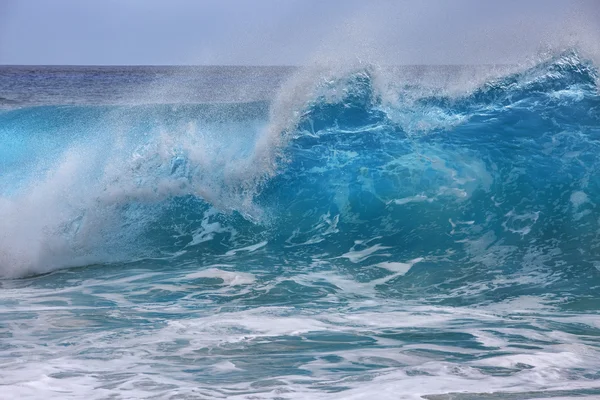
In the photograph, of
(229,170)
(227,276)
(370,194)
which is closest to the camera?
(227,276)

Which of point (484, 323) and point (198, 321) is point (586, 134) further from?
point (198, 321)

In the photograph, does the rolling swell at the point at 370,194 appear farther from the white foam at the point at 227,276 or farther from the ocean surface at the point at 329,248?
the white foam at the point at 227,276

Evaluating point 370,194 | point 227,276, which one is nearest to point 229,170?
point 370,194

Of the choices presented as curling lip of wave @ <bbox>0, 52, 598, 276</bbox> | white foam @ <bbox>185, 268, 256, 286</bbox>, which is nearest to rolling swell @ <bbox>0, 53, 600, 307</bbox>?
curling lip of wave @ <bbox>0, 52, 598, 276</bbox>

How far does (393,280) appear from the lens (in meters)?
6.64

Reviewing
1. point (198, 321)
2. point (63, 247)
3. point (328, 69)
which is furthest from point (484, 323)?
point (328, 69)

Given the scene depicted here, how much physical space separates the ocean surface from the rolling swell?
30mm

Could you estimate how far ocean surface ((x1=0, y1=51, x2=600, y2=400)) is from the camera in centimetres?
404

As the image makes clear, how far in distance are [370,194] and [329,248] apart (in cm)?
146

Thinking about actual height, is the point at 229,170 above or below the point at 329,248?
above

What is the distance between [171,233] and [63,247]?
49.4 inches

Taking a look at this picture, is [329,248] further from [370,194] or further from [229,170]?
[229,170]

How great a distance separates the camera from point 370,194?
356 inches

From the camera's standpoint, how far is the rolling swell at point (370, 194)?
723 centimetres
